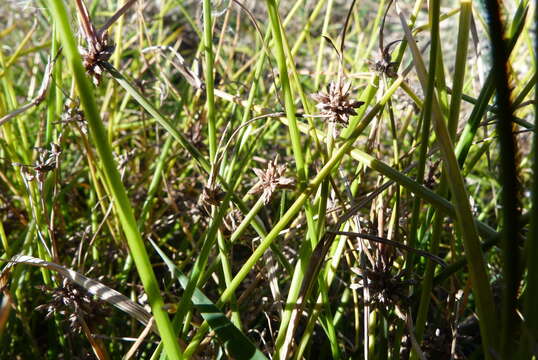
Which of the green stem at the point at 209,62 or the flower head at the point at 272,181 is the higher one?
the green stem at the point at 209,62

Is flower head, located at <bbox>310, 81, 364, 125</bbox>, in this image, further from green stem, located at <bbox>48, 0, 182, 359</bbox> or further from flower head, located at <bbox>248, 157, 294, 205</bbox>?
green stem, located at <bbox>48, 0, 182, 359</bbox>

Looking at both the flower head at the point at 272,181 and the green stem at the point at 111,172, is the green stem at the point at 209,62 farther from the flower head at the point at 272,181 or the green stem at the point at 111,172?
the green stem at the point at 111,172

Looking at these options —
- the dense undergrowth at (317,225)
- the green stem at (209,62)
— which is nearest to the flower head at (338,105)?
the dense undergrowth at (317,225)

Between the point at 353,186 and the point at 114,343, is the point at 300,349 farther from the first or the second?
the point at 114,343

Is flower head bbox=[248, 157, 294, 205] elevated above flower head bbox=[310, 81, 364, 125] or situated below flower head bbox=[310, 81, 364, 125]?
below

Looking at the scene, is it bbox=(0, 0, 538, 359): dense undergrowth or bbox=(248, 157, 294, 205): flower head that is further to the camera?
bbox=(248, 157, 294, 205): flower head

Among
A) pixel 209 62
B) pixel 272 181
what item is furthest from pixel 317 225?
pixel 209 62

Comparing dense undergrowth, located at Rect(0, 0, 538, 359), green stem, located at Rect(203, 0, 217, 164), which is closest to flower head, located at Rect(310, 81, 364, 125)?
dense undergrowth, located at Rect(0, 0, 538, 359)

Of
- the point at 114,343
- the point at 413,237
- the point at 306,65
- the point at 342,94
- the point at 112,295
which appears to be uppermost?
the point at 306,65

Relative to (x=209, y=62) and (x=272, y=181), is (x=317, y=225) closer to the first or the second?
(x=272, y=181)

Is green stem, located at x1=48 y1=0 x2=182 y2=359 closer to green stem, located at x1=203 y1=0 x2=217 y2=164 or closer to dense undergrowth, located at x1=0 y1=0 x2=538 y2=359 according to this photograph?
dense undergrowth, located at x1=0 y1=0 x2=538 y2=359

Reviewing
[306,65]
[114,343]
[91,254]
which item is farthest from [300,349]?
[306,65]
